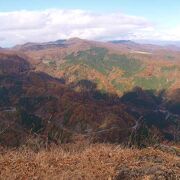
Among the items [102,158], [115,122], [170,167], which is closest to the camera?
[170,167]

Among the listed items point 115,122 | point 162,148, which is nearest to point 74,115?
point 115,122

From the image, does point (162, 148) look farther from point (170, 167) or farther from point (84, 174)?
point (84, 174)

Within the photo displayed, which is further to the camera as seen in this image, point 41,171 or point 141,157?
point 141,157

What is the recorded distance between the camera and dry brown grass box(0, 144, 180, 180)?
7082 millimetres

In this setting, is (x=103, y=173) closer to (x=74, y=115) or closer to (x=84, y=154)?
(x=84, y=154)

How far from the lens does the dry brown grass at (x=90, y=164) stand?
23.2 feet

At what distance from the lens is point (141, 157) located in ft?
27.7

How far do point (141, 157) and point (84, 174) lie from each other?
1874 mm

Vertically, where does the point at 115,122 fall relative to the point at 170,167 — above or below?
below

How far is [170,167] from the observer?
7543 millimetres

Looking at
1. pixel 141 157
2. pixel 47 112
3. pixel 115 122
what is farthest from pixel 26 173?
pixel 47 112

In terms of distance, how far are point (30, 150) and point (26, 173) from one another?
1713mm

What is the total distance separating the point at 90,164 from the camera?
25.8ft

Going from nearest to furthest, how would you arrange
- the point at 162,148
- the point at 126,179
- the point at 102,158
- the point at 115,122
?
the point at 126,179, the point at 102,158, the point at 162,148, the point at 115,122
